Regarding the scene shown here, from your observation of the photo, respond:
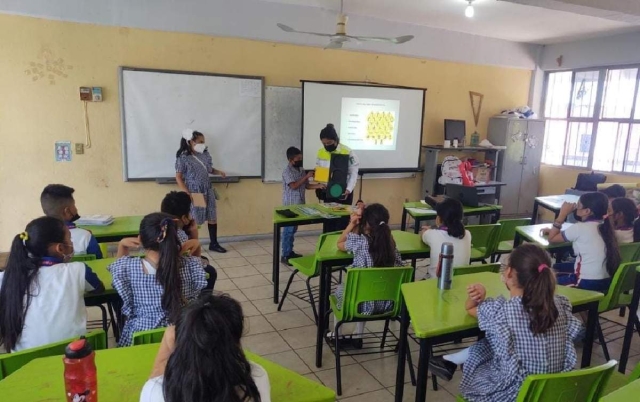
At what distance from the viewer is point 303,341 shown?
3.24 m

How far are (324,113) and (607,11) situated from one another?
3178 millimetres

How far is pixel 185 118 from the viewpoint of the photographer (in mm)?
5230

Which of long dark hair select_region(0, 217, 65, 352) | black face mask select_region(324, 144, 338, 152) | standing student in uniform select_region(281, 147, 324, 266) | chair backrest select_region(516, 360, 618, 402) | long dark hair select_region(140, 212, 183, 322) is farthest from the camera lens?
standing student in uniform select_region(281, 147, 324, 266)

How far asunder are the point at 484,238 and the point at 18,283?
128 inches

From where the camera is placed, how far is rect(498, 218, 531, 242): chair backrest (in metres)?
3.99

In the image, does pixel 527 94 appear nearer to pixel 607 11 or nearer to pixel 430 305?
pixel 607 11

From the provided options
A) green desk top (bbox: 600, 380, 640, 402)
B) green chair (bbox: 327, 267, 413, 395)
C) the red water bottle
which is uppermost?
the red water bottle

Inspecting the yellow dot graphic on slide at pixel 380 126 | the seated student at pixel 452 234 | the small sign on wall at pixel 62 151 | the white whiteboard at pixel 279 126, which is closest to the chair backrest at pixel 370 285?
the seated student at pixel 452 234

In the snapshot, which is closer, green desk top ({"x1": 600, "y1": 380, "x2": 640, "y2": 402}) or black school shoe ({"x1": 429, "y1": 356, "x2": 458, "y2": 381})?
green desk top ({"x1": 600, "y1": 380, "x2": 640, "y2": 402})

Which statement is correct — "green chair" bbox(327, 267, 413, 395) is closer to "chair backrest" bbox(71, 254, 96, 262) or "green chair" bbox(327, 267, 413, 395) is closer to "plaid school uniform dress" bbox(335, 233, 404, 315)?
"plaid school uniform dress" bbox(335, 233, 404, 315)

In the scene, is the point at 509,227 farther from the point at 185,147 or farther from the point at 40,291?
the point at 40,291

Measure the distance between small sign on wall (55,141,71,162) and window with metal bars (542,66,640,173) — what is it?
710 centimetres

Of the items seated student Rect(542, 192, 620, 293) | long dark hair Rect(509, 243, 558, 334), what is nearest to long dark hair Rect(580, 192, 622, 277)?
seated student Rect(542, 192, 620, 293)

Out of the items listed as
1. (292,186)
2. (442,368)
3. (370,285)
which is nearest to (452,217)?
(370,285)
